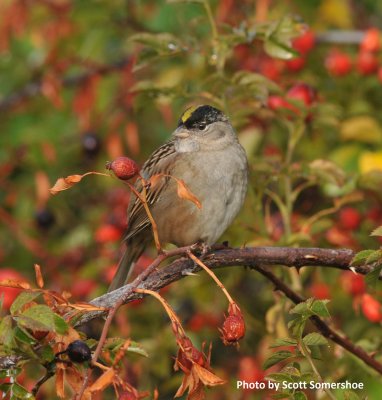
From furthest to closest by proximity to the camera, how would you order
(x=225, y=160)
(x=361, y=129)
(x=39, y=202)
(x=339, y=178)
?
(x=39, y=202), (x=361, y=129), (x=225, y=160), (x=339, y=178)

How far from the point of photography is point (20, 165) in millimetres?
3863

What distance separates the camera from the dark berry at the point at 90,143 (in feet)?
12.4

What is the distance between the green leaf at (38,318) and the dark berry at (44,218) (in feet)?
7.52

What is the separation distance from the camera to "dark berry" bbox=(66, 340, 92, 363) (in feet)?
5.22

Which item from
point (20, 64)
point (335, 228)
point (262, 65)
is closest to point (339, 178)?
point (335, 228)

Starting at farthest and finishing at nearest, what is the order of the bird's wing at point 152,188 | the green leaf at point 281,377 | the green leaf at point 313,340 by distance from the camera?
1. the bird's wing at point 152,188
2. the green leaf at point 313,340
3. the green leaf at point 281,377

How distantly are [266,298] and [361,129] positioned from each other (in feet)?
2.43

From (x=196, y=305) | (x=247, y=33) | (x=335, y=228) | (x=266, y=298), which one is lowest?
(x=196, y=305)

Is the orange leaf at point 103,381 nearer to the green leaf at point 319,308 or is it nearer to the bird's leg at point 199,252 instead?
the green leaf at point 319,308

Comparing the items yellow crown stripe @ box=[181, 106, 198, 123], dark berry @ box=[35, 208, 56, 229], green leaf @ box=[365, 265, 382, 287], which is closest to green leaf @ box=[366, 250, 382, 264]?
green leaf @ box=[365, 265, 382, 287]

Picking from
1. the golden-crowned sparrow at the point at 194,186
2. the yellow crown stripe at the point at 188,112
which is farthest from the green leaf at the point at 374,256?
the yellow crown stripe at the point at 188,112

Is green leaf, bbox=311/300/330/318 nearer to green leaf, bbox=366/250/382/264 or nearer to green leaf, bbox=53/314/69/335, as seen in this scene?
green leaf, bbox=366/250/382/264

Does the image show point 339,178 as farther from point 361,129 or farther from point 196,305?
point 196,305

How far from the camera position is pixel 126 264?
315 cm
